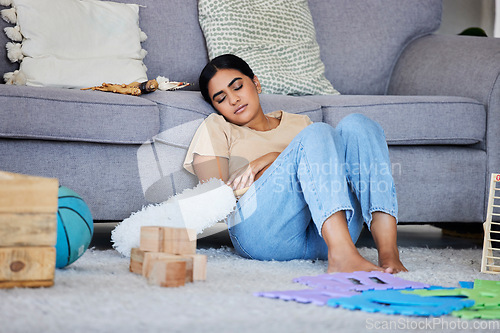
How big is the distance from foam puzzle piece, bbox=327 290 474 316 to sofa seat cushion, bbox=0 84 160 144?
0.90m

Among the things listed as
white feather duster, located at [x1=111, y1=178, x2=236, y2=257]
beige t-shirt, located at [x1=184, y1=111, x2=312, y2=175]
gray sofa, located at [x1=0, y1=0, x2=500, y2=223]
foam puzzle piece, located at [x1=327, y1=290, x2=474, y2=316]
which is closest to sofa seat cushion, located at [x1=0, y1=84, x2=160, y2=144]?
gray sofa, located at [x1=0, y1=0, x2=500, y2=223]

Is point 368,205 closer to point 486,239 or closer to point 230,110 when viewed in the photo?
point 486,239

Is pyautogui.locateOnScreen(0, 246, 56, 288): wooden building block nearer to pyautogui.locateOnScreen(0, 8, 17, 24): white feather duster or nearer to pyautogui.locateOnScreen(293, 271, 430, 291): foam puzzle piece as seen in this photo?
pyautogui.locateOnScreen(293, 271, 430, 291): foam puzzle piece

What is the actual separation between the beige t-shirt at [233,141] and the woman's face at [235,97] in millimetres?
35

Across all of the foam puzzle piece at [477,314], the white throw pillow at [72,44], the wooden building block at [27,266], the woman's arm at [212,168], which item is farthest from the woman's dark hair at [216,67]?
the foam puzzle piece at [477,314]

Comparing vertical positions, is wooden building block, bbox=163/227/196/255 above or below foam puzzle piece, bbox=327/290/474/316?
above

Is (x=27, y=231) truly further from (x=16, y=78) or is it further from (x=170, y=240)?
(x=16, y=78)

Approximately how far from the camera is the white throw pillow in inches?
78.7

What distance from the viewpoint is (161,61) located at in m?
2.39

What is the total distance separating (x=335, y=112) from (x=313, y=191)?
676 mm

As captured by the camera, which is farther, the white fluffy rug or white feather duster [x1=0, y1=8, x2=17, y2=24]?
white feather duster [x1=0, y1=8, x2=17, y2=24]

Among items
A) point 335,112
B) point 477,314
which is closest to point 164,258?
point 477,314

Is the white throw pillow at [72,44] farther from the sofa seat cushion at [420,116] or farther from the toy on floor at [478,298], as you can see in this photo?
the toy on floor at [478,298]

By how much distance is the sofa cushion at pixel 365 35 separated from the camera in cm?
267
